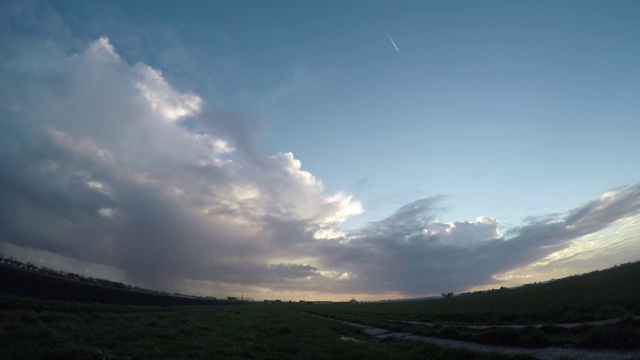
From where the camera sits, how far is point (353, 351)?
1502cm

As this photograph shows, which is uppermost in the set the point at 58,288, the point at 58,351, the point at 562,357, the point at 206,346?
the point at 562,357

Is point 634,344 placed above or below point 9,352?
above

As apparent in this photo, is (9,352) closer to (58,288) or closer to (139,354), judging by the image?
(139,354)

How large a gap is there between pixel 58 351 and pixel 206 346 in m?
6.23

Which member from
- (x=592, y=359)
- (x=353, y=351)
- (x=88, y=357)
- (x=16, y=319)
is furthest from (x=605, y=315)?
(x=16, y=319)

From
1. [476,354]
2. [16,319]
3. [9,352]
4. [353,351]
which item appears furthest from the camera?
[16,319]

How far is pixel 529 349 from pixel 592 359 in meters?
3.31

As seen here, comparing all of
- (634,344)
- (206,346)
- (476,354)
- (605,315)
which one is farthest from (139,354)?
(605,315)

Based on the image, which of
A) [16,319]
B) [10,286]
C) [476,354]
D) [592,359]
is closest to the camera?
[592,359]

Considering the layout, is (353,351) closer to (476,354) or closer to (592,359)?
(476,354)

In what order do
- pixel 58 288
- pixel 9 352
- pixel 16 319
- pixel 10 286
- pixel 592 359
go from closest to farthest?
pixel 592 359 < pixel 9 352 < pixel 16 319 < pixel 10 286 < pixel 58 288

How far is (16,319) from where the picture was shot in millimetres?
17406

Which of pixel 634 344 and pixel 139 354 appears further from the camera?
pixel 139 354

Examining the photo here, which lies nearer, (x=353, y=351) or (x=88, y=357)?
(x=88, y=357)
